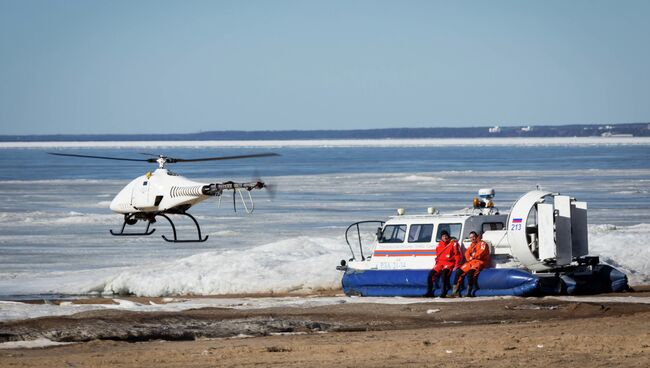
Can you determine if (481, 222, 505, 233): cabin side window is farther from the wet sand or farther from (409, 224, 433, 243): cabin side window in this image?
the wet sand

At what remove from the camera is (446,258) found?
20.3 m

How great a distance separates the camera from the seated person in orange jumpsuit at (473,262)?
20109mm

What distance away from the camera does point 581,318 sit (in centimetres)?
1680

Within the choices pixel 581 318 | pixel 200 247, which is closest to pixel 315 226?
pixel 200 247

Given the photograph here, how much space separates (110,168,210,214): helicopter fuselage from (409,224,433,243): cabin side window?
4.54 meters

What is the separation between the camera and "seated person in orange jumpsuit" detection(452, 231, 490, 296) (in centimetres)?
2011

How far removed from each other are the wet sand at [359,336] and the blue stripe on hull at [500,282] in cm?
45

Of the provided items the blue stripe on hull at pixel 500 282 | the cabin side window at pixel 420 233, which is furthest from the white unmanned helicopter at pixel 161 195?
the cabin side window at pixel 420 233

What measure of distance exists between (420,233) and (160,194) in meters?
5.94

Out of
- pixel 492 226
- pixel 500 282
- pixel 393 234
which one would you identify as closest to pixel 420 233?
pixel 393 234

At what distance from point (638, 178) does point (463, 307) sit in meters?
44.8

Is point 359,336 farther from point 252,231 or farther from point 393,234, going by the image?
point 252,231

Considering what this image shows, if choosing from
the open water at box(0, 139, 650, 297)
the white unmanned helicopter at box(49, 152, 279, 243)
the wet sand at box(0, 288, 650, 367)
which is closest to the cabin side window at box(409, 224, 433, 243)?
the wet sand at box(0, 288, 650, 367)

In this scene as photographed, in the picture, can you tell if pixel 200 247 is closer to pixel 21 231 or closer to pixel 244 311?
pixel 21 231
